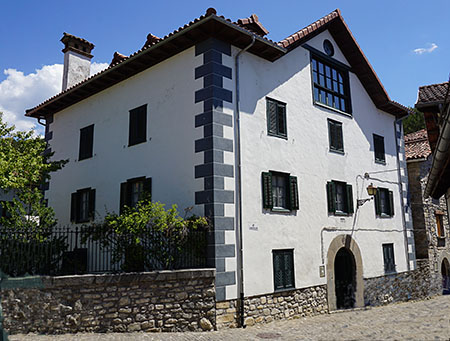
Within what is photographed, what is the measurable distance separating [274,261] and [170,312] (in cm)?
329

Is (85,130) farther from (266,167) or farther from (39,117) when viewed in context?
(266,167)

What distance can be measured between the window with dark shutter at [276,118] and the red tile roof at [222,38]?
1350mm

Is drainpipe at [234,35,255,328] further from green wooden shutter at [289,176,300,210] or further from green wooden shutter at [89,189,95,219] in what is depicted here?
green wooden shutter at [89,189,95,219]

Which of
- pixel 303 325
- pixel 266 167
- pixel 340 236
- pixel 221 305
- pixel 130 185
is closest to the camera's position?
pixel 221 305

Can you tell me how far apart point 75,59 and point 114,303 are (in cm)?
1189

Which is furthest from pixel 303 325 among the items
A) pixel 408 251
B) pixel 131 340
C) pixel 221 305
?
pixel 408 251

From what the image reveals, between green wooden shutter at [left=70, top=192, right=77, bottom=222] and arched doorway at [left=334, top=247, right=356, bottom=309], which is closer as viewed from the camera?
arched doorway at [left=334, top=247, right=356, bottom=309]

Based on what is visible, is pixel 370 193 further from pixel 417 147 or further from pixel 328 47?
pixel 417 147

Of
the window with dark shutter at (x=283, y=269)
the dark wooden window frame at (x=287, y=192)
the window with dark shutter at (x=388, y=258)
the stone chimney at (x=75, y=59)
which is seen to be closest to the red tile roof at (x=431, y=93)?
the dark wooden window frame at (x=287, y=192)

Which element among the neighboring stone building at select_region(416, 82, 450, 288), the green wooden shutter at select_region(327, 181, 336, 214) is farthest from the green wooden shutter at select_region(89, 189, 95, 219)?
the neighboring stone building at select_region(416, 82, 450, 288)

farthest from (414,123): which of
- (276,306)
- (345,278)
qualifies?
(276,306)

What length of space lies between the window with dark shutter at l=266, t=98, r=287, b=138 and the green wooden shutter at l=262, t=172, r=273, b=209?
4.18 ft

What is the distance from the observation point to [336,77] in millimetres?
15242

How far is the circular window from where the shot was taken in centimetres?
1483
